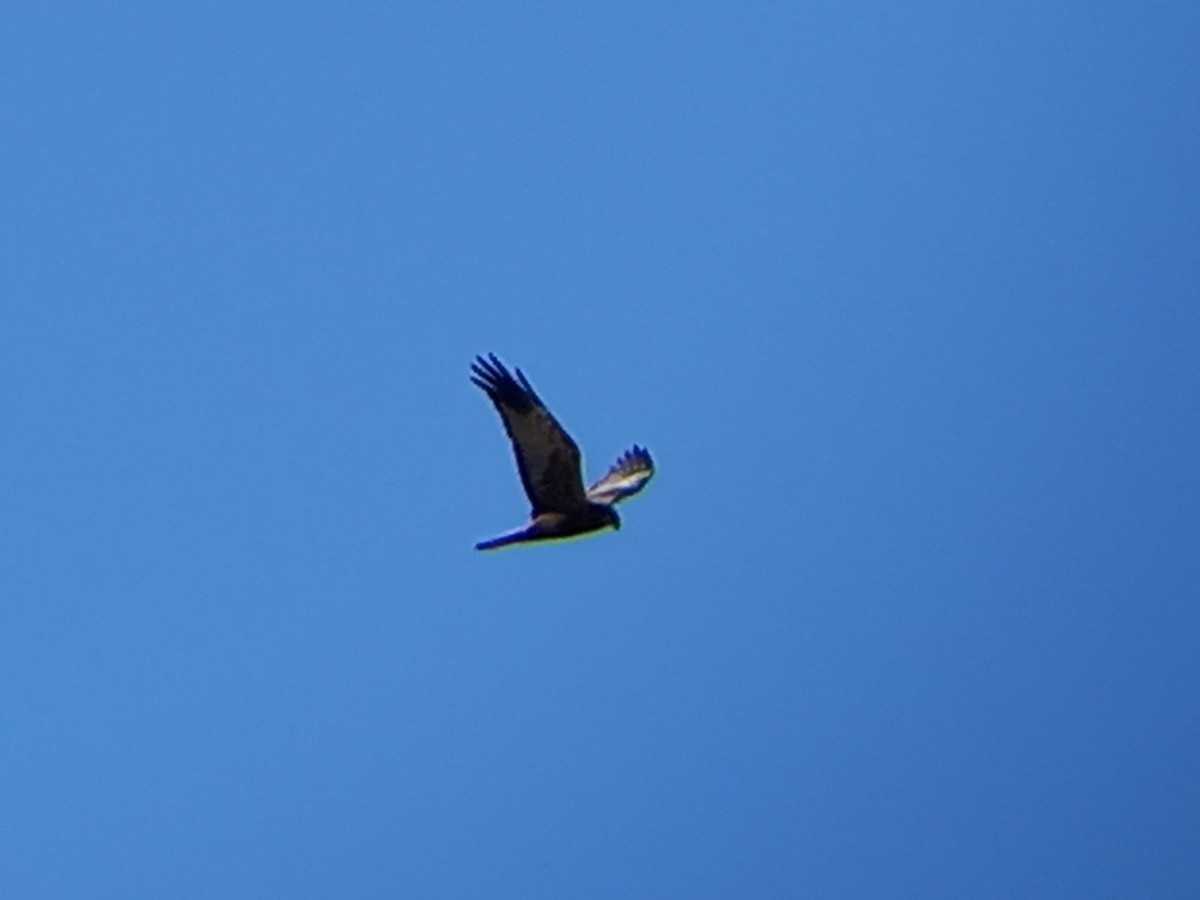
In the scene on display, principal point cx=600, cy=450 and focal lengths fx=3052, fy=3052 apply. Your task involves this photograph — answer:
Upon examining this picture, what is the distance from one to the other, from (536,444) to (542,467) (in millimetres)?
312

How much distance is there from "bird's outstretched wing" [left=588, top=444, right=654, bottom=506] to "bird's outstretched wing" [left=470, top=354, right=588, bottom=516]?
114 centimetres

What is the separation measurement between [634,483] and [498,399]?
3.24 metres

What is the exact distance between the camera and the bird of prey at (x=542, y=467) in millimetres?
23344

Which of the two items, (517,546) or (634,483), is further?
(634,483)

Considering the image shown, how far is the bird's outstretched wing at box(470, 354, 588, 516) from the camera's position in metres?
23.3

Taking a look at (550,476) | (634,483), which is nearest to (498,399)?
(550,476)

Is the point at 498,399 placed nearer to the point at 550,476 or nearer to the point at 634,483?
the point at 550,476

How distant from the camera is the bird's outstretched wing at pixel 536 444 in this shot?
2333 cm

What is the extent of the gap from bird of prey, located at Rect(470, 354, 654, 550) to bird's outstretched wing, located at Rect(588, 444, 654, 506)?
0.94ft

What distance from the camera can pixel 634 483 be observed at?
26.4 metres

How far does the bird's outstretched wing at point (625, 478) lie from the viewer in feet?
85.1

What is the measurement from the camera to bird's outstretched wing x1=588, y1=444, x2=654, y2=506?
26.0 m

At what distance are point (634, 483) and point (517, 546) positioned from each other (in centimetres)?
206

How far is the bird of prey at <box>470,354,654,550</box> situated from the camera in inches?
919
